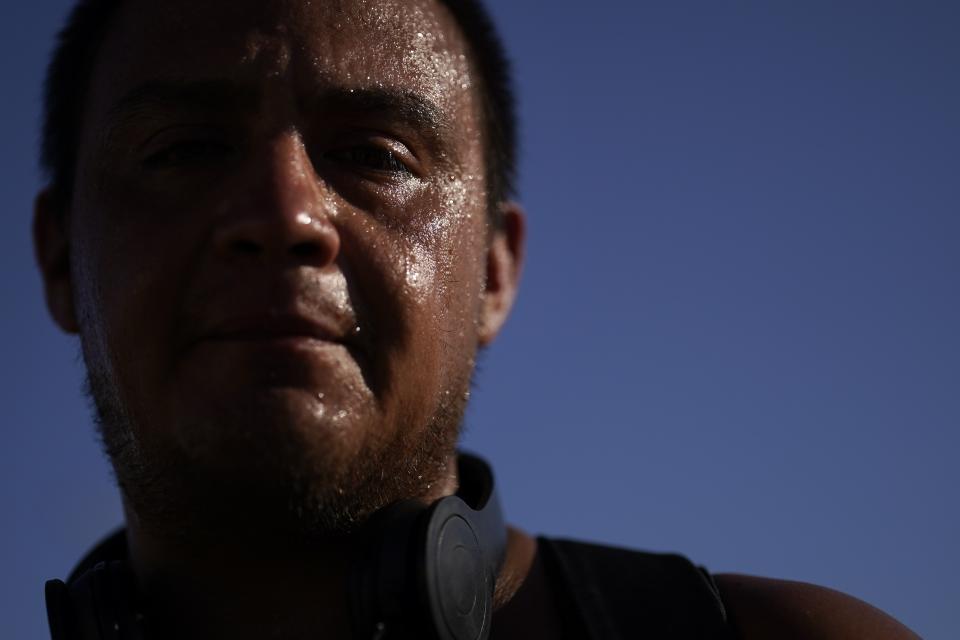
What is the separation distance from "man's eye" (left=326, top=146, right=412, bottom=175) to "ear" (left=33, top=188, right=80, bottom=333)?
1.25 meters

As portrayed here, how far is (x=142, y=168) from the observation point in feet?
9.45

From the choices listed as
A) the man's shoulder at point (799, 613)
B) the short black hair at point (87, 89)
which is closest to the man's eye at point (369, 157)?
the short black hair at point (87, 89)

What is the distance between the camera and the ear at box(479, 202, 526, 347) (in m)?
3.51

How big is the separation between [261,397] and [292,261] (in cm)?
39

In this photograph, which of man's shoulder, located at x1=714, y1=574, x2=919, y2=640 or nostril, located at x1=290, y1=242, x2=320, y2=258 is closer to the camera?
nostril, located at x1=290, y1=242, x2=320, y2=258

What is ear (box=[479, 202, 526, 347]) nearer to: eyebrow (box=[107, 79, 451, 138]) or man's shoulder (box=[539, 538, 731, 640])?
eyebrow (box=[107, 79, 451, 138])

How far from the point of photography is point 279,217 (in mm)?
2527

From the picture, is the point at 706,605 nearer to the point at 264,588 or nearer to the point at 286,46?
the point at 264,588

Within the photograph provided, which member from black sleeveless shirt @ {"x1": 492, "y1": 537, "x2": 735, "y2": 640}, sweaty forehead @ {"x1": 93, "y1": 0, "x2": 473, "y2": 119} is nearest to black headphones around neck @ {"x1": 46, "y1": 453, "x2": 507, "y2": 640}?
black sleeveless shirt @ {"x1": 492, "y1": 537, "x2": 735, "y2": 640}

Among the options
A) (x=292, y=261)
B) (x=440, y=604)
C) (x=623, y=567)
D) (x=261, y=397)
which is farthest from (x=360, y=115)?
(x=623, y=567)

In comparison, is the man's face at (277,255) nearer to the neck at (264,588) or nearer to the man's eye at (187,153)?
the man's eye at (187,153)

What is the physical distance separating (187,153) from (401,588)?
1.54 meters

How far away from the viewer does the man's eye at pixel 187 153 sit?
282 cm

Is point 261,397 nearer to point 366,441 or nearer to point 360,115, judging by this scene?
point 366,441
